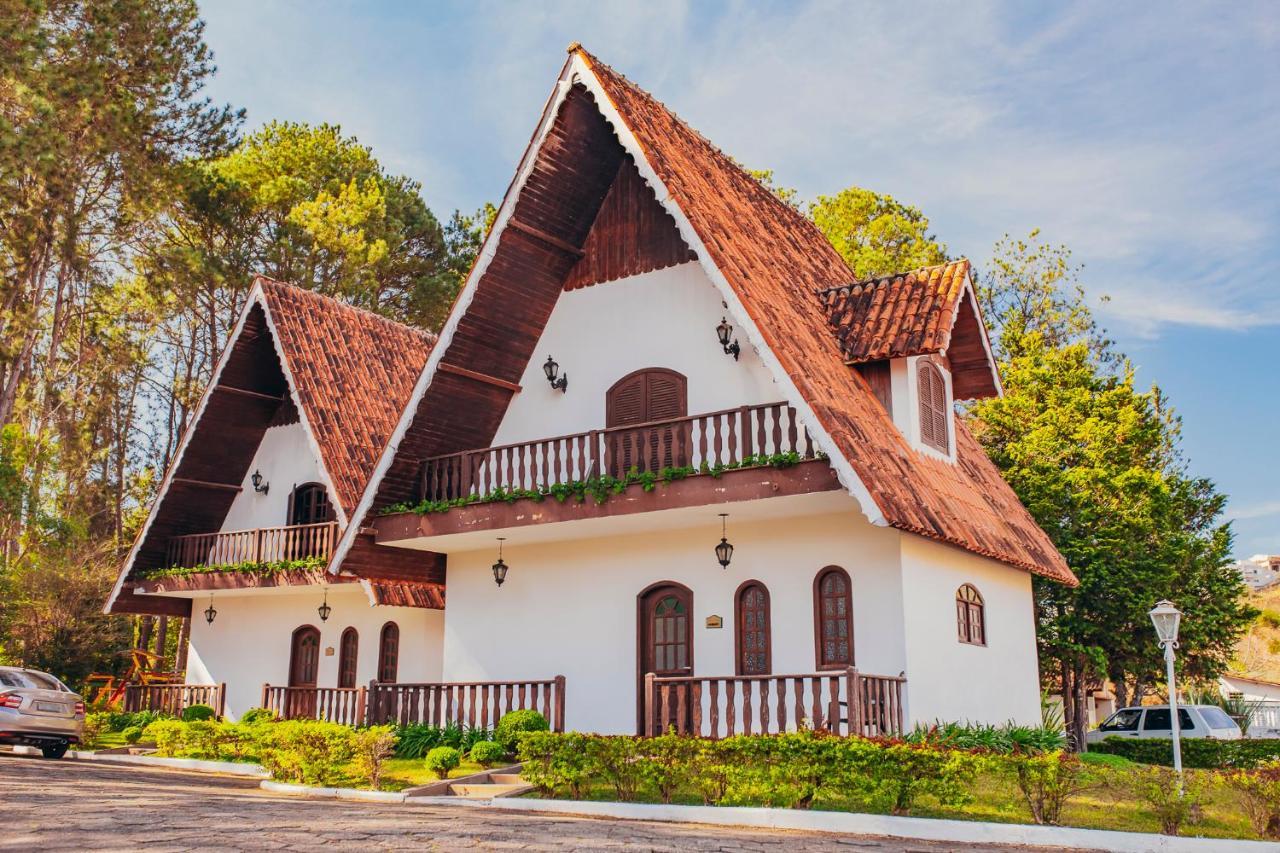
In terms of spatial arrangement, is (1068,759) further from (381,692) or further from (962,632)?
(381,692)

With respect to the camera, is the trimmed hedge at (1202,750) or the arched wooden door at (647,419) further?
the trimmed hedge at (1202,750)

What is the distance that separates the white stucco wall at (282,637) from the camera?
21.7m

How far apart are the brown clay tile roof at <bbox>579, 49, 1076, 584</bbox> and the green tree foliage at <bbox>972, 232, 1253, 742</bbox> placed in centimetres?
506

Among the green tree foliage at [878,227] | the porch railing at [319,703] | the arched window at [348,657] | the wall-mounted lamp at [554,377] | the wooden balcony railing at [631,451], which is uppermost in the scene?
the green tree foliage at [878,227]

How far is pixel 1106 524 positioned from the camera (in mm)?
25172

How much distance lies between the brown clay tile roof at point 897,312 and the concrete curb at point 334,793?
27.1 feet

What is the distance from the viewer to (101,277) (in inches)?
Answer: 1420

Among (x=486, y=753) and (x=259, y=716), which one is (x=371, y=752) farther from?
(x=259, y=716)

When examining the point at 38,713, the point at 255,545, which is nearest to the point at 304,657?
the point at 255,545

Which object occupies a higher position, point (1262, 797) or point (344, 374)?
point (344, 374)

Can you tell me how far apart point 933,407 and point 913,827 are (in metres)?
7.83

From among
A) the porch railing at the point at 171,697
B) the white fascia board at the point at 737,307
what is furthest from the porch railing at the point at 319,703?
the white fascia board at the point at 737,307

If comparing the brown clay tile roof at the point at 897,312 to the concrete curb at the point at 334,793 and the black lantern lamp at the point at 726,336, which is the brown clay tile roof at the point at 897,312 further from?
the concrete curb at the point at 334,793

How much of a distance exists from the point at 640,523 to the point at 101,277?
26.3 meters
